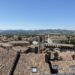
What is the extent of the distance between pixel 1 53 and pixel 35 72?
6.40 metres

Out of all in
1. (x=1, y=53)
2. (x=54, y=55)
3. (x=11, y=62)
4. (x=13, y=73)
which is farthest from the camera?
(x=54, y=55)

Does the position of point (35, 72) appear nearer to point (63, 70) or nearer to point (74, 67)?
point (63, 70)

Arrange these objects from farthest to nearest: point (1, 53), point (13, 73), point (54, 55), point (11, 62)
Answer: point (54, 55)
point (1, 53)
point (11, 62)
point (13, 73)

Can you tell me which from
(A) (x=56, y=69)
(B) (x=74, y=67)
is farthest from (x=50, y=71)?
(B) (x=74, y=67)

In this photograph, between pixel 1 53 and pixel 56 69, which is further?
pixel 1 53

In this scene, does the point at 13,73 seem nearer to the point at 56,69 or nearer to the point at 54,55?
the point at 56,69

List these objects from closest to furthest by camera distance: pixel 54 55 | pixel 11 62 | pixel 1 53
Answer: pixel 11 62
pixel 1 53
pixel 54 55

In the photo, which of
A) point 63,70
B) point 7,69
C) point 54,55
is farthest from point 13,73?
point 54,55

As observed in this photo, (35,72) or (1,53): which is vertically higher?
(1,53)

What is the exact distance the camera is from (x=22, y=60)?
1091 inches

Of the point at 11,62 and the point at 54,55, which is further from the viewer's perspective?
the point at 54,55

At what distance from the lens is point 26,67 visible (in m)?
26.4

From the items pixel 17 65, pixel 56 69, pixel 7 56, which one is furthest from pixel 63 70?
pixel 7 56

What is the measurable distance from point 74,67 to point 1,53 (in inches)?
403
